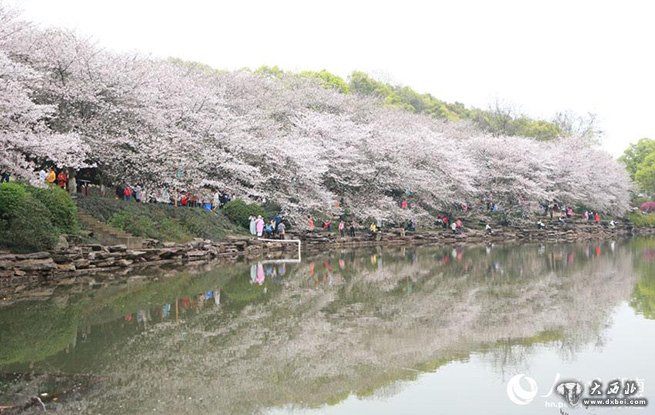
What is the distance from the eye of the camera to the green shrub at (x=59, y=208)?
19.2 meters

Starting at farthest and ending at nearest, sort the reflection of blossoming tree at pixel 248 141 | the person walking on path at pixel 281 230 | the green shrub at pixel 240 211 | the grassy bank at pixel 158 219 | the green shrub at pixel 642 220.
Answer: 1. the green shrub at pixel 642 220
2. the person walking on path at pixel 281 230
3. the green shrub at pixel 240 211
4. the grassy bank at pixel 158 219
5. the reflection of blossoming tree at pixel 248 141

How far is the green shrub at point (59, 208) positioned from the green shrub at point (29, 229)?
1.90ft

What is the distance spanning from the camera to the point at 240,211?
3058 centimetres

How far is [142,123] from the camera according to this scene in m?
24.5

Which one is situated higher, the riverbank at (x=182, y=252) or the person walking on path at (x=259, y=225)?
the person walking on path at (x=259, y=225)

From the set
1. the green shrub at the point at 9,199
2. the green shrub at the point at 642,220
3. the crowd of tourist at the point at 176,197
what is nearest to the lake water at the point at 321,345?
the green shrub at the point at 9,199

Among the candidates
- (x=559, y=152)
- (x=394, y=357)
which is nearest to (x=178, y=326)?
(x=394, y=357)

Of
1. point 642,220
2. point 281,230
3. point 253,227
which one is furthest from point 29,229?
point 642,220

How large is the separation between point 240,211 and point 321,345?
800 inches

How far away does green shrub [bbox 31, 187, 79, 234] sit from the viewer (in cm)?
1917

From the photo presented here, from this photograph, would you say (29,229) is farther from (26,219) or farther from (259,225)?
(259,225)

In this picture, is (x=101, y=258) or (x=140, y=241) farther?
(x=140, y=241)

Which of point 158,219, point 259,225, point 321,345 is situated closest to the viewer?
point 321,345

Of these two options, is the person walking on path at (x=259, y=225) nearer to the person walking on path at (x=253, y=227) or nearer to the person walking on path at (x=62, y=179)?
the person walking on path at (x=253, y=227)
